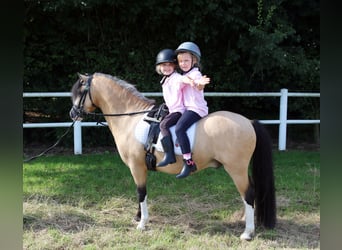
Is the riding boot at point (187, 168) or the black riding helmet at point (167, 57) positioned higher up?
the black riding helmet at point (167, 57)

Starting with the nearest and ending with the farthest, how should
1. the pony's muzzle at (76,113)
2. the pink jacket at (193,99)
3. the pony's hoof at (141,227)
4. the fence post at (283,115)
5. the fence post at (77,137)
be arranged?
the pink jacket at (193,99) → the pony's hoof at (141,227) → the pony's muzzle at (76,113) → the fence post at (77,137) → the fence post at (283,115)

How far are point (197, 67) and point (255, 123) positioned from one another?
848mm

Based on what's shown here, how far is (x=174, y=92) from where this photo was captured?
3.57 m

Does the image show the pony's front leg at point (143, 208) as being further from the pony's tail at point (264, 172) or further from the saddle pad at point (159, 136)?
the pony's tail at point (264, 172)

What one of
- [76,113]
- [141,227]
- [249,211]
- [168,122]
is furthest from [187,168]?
[76,113]

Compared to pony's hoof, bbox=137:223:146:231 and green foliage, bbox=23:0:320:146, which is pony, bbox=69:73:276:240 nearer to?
pony's hoof, bbox=137:223:146:231

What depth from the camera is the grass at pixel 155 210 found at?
3482 mm

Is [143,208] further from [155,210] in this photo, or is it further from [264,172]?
[264,172]

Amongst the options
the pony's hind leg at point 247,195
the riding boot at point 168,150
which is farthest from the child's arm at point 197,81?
the pony's hind leg at point 247,195

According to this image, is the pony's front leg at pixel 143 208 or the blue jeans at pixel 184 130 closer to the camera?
the blue jeans at pixel 184 130

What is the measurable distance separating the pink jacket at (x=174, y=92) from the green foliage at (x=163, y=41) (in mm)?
4183

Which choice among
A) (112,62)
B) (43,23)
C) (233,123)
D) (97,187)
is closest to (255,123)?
(233,123)

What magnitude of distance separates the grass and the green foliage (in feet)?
8.00

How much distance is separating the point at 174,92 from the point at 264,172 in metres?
1.24
